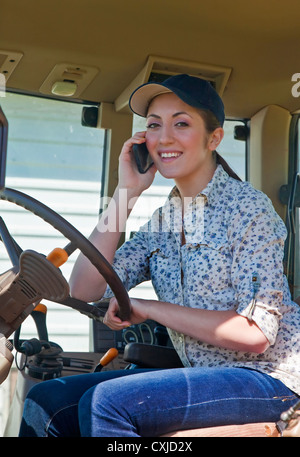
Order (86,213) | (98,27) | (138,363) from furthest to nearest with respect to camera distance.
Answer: (86,213)
(98,27)
(138,363)

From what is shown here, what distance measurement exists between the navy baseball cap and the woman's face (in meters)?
0.04

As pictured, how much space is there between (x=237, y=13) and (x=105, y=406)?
1501 millimetres

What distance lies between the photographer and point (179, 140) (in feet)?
7.82

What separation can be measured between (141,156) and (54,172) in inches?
46.0

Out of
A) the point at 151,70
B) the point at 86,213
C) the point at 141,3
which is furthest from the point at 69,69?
the point at 86,213

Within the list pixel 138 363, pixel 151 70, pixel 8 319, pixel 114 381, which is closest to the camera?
pixel 8 319

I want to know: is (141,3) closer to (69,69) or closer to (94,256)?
(69,69)

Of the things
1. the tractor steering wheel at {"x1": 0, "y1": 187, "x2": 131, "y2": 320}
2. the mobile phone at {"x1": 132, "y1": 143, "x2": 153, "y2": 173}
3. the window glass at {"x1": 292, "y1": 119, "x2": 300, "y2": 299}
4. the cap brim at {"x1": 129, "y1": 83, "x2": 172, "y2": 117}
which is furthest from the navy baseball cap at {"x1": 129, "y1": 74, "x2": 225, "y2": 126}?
the window glass at {"x1": 292, "y1": 119, "x2": 300, "y2": 299}

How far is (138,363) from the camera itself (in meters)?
2.38

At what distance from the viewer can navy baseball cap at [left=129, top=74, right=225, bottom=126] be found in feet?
7.82

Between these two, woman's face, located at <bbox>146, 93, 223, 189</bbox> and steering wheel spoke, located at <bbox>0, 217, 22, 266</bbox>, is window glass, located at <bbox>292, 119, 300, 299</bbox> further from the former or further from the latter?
steering wheel spoke, located at <bbox>0, 217, 22, 266</bbox>

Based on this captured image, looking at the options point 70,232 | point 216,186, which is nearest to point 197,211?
point 216,186

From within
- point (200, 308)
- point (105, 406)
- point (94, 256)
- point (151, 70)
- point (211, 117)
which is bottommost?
point (105, 406)

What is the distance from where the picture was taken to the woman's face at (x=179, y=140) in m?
2.39
